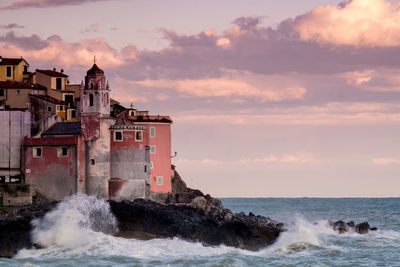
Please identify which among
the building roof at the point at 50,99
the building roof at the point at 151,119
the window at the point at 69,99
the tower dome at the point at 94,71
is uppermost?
the tower dome at the point at 94,71

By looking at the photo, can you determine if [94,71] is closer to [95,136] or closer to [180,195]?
[95,136]

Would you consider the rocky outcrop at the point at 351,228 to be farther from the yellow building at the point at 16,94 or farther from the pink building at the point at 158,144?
the yellow building at the point at 16,94

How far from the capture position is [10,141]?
70562mm

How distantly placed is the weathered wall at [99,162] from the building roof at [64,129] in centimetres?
180

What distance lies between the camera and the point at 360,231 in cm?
6700

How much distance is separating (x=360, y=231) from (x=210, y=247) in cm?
1865

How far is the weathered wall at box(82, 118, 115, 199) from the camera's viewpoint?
68.8m

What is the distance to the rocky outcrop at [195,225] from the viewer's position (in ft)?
176

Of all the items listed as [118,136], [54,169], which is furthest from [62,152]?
[118,136]

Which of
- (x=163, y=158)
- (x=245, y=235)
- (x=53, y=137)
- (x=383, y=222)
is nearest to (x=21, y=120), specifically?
(x=53, y=137)

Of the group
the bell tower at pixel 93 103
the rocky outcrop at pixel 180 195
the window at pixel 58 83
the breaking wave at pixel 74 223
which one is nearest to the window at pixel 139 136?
the bell tower at pixel 93 103

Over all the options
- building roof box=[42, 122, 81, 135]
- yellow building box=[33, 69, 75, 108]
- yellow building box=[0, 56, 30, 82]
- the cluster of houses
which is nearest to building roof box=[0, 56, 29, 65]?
yellow building box=[0, 56, 30, 82]

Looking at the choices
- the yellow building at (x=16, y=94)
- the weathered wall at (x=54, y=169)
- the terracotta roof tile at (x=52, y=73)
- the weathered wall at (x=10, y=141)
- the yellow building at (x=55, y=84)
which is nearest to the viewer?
the weathered wall at (x=54, y=169)

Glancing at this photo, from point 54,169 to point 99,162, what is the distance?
3.47m
